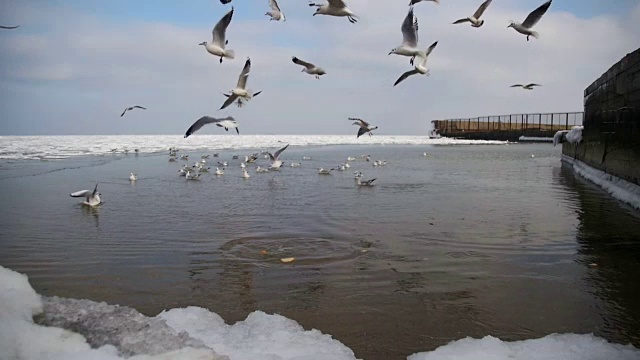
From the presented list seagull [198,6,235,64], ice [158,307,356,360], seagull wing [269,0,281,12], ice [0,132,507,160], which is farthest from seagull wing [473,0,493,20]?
ice [0,132,507,160]

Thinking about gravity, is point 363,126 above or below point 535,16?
below

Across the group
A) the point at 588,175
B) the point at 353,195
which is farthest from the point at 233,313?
the point at 588,175

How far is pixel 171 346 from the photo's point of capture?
2.67 meters

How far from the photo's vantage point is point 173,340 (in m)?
2.74

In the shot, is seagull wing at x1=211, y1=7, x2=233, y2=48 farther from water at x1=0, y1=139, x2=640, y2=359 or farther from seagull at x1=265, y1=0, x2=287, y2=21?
water at x1=0, y1=139, x2=640, y2=359

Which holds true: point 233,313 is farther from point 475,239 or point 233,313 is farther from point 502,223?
point 502,223

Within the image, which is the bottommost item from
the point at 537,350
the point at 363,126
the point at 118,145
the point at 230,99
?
the point at 537,350

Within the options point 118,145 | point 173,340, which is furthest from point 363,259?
point 118,145

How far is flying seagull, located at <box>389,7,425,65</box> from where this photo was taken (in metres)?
6.58

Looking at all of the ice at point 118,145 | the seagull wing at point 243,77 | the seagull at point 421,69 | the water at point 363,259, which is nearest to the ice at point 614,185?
the water at point 363,259

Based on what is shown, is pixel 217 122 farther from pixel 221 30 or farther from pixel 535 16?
pixel 535 16

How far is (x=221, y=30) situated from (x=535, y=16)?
13.9ft

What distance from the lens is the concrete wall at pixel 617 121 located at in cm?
776

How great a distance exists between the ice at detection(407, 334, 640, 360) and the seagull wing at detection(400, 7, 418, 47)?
4.54 m
